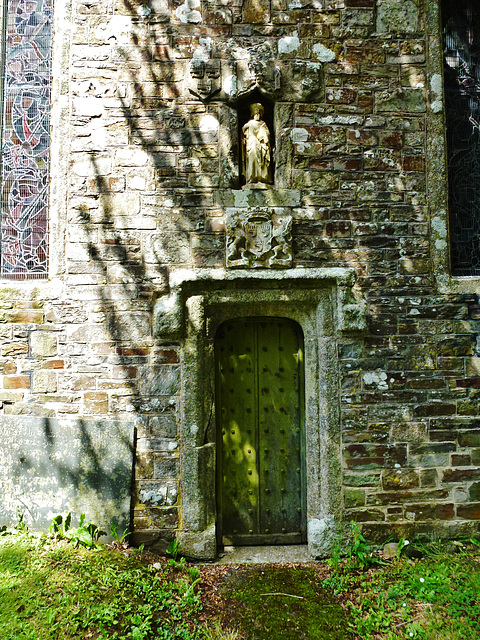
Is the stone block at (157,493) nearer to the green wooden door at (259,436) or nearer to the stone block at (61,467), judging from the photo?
the stone block at (61,467)

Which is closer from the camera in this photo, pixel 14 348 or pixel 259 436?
pixel 14 348

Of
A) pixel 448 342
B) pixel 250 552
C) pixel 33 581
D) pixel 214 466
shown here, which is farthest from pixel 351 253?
pixel 33 581

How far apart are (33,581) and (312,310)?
2799 mm

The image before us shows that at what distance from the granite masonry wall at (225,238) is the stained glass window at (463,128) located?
1.47ft

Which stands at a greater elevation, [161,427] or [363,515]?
[161,427]

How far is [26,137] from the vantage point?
3688 millimetres

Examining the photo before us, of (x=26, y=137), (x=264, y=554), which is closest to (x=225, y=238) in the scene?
(x=26, y=137)

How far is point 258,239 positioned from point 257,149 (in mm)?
751

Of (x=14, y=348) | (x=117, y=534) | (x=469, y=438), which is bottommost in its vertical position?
(x=117, y=534)

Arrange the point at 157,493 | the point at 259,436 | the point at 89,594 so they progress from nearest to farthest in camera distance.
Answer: the point at 89,594 < the point at 157,493 < the point at 259,436

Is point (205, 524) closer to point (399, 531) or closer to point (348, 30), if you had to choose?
point (399, 531)

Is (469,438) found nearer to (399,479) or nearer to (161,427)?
(399,479)

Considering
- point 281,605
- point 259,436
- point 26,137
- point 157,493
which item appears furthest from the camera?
point 26,137

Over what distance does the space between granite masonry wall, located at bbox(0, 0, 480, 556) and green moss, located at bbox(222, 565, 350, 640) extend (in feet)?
1.87
